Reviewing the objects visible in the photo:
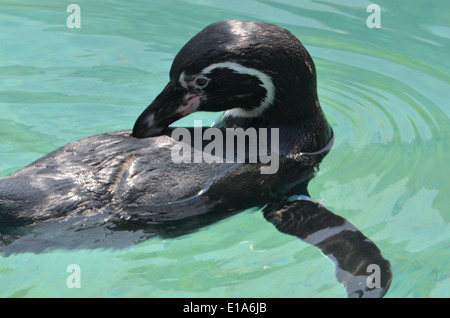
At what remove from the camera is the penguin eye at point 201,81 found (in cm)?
319

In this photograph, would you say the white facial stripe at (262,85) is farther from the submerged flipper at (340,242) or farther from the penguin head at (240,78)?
the submerged flipper at (340,242)

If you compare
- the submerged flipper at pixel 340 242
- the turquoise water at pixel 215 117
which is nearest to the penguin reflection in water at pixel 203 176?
the submerged flipper at pixel 340 242

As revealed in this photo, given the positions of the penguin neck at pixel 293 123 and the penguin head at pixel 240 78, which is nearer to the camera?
the penguin head at pixel 240 78

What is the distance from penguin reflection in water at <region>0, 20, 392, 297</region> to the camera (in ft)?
9.07

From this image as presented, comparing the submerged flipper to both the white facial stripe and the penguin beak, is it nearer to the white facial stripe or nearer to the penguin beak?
the white facial stripe

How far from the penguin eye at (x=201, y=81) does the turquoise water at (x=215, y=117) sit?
2.07 ft

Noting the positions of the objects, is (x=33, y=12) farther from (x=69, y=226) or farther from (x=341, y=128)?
(x=69, y=226)

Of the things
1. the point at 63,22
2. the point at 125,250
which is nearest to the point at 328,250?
the point at 125,250

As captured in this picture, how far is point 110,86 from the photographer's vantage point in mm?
4602

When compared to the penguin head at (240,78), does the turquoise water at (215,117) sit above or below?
below

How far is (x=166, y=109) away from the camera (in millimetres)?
3311

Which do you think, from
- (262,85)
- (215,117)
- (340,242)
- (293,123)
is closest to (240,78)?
(262,85)

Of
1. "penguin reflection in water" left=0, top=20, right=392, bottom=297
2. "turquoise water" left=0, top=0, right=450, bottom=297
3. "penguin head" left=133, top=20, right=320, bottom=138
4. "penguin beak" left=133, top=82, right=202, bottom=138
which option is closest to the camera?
"penguin reflection in water" left=0, top=20, right=392, bottom=297

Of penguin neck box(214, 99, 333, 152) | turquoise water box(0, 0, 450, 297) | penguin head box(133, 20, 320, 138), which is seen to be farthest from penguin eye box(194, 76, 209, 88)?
turquoise water box(0, 0, 450, 297)
